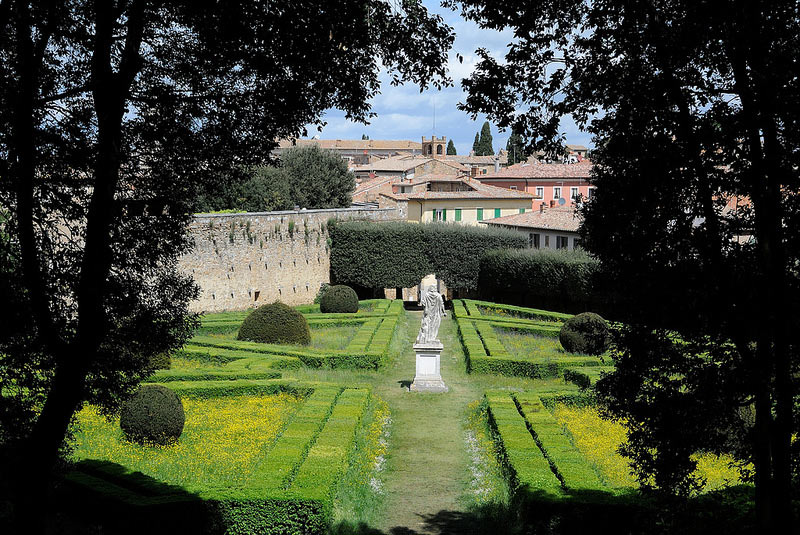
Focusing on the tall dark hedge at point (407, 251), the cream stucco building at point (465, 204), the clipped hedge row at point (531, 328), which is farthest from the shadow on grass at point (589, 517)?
the cream stucco building at point (465, 204)

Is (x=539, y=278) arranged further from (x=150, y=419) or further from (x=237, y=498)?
(x=237, y=498)

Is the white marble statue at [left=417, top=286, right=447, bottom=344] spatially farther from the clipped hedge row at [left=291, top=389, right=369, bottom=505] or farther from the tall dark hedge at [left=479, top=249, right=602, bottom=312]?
the tall dark hedge at [left=479, top=249, right=602, bottom=312]

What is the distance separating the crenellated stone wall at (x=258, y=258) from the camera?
90.9 ft

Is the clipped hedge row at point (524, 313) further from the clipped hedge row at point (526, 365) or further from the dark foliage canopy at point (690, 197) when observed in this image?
the dark foliage canopy at point (690, 197)

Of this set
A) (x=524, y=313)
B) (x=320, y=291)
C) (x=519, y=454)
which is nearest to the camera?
(x=519, y=454)

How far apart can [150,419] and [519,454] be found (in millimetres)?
5420

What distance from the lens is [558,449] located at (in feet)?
35.7

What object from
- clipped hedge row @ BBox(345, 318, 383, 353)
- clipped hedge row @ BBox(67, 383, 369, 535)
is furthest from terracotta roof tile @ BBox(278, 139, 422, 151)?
clipped hedge row @ BBox(67, 383, 369, 535)

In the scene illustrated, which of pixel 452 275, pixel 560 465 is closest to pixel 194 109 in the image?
pixel 560 465

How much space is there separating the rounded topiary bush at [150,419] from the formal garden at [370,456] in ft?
0.20

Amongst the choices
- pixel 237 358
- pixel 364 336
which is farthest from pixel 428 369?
pixel 364 336

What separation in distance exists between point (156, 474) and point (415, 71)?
640 cm

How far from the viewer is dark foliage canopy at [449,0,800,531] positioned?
5.37 metres

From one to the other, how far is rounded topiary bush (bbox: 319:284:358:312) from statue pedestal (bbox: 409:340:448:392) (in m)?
→ 12.2
